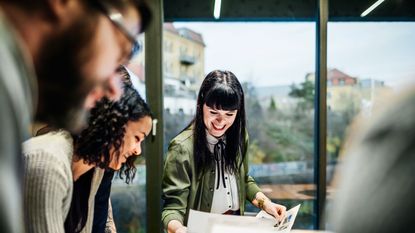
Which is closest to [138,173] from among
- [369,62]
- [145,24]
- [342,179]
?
[369,62]

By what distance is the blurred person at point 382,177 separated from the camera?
1.44ft

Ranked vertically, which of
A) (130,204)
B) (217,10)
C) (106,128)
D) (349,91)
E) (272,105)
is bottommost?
(130,204)

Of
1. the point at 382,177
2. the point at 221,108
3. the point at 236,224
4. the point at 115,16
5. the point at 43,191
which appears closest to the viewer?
the point at 382,177

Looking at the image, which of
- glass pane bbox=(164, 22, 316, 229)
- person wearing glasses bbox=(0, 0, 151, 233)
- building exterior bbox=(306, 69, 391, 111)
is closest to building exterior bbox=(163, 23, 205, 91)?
glass pane bbox=(164, 22, 316, 229)

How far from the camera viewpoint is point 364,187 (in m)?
0.46

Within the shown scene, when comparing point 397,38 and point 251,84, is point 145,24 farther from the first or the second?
point 397,38

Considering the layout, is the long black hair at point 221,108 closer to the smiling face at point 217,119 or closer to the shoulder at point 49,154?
Answer: the smiling face at point 217,119

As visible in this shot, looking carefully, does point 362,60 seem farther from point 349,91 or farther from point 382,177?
point 382,177

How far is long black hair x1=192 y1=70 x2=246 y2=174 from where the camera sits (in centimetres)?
207

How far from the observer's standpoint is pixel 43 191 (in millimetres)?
1003

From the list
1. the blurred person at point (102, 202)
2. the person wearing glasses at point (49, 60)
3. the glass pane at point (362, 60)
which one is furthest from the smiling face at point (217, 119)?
the person wearing glasses at point (49, 60)

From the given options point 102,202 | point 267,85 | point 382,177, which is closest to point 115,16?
point 382,177

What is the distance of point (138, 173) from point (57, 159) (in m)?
1.85

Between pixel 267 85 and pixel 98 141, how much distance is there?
6.58ft
